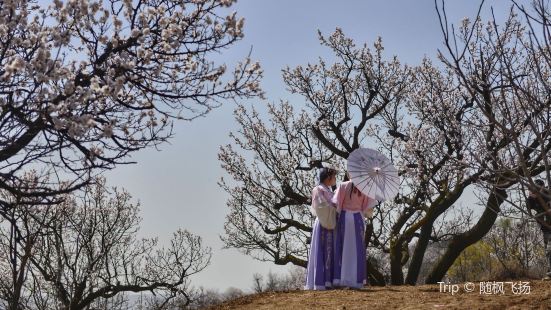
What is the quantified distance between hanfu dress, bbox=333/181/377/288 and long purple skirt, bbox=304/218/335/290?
91mm

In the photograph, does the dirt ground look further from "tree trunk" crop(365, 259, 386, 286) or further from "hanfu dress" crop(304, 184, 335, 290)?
"tree trunk" crop(365, 259, 386, 286)

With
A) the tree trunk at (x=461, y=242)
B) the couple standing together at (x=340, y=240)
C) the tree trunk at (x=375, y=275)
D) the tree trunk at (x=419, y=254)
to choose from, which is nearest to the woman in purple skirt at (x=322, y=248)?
the couple standing together at (x=340, y=240)

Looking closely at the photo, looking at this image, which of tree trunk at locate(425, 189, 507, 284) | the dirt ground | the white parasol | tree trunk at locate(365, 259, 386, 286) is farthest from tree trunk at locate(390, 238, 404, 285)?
the dirt ground

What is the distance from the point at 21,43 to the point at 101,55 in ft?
2.62

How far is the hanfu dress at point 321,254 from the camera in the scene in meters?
7.87

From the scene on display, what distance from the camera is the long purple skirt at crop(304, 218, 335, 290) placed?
7.88 meters

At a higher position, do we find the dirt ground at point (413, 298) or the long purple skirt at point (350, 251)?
the long purple skirt at point (350, 251)

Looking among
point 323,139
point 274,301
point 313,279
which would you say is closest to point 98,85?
point 274,301

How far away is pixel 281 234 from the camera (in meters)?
14.3

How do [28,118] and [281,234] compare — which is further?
[281,234]

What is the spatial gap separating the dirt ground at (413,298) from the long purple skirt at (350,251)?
20.7 inches

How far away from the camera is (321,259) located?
26.0 feet

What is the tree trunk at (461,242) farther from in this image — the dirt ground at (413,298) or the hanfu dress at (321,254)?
the hanfu dress at (321,254)

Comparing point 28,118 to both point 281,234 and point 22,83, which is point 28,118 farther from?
point 281,234
